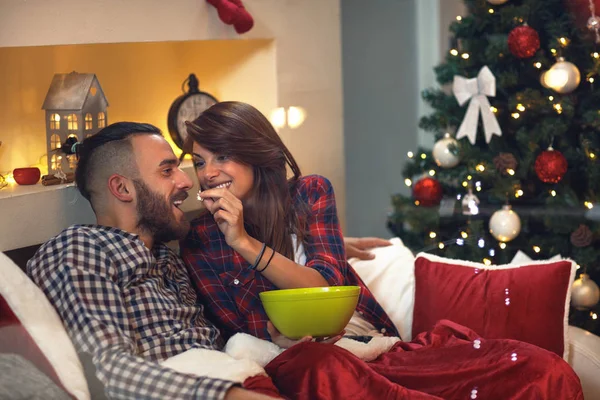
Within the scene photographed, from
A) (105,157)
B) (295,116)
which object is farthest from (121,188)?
(295,116)

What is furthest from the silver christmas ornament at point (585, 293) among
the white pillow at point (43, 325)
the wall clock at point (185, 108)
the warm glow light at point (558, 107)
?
the white pillow at point (43, 325)

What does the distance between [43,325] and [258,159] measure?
2.29 feet

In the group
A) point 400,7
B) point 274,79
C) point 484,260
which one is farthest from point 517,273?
point 400,7

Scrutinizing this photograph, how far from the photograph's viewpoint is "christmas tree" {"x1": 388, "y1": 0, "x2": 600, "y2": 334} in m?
2.80

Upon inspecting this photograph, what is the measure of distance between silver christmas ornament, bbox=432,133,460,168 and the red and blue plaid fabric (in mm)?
1027

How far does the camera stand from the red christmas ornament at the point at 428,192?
3.03 metres

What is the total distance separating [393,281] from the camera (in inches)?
92.0

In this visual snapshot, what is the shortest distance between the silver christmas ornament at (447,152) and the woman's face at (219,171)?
119 centimetres

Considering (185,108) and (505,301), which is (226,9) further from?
(505,301)

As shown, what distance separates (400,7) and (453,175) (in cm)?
128

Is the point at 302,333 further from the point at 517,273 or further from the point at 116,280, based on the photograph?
the point at 517,273

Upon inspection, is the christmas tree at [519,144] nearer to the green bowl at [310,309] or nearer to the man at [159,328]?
the man at [159,328]

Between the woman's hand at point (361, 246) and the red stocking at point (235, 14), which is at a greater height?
the red stocking at point (235, 14)

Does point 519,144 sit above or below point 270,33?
below
